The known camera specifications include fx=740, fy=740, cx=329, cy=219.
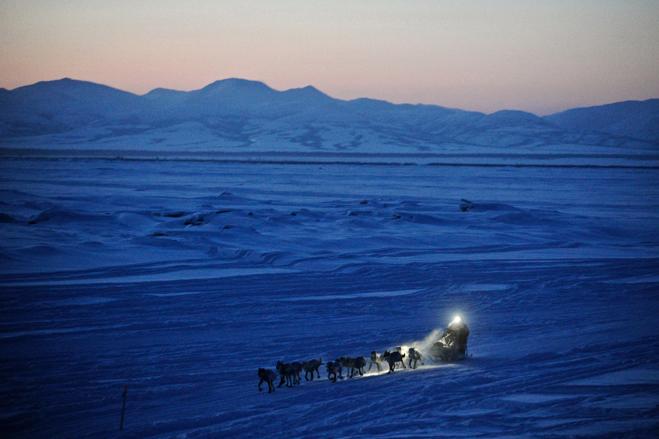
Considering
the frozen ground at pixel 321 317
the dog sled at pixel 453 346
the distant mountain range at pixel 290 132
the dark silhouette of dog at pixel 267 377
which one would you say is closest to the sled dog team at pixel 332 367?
the dark silhouette of dog at pixel 267 377

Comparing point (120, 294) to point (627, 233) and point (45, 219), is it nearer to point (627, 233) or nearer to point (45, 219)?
point (45, 219)

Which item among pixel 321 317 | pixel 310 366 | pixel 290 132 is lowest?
pixel 321 317

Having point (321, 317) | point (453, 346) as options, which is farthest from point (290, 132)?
point (453, 346)

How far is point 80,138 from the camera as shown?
13262 centimetres

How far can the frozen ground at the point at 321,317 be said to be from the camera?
7.57m

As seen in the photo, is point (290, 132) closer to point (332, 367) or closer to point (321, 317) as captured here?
point (321, 317)

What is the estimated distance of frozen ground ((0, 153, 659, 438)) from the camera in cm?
757

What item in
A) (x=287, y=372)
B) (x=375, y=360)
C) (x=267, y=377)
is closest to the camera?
(x=267, y=377)

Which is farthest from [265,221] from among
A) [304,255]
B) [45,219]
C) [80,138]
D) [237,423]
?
[80,138]

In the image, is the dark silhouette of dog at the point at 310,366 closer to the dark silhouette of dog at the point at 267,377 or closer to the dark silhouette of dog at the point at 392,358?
the dark silhouette of dog at the point at 267,377

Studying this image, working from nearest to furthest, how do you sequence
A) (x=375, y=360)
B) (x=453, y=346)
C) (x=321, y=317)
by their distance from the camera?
(x=375, y=360) → (x=453, y=346) → (x=321, y=317)

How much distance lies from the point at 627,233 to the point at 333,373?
17966mm

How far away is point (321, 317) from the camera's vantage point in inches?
479

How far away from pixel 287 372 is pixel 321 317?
3699 millimetres
